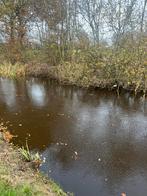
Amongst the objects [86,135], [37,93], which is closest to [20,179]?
[86,135]

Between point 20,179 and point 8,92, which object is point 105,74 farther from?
point 20,179

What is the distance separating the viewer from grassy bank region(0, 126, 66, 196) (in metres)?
3.55

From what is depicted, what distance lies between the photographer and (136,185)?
15.3 feet

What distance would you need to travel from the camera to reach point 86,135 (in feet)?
22.7

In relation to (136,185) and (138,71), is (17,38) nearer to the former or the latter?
(138,71)

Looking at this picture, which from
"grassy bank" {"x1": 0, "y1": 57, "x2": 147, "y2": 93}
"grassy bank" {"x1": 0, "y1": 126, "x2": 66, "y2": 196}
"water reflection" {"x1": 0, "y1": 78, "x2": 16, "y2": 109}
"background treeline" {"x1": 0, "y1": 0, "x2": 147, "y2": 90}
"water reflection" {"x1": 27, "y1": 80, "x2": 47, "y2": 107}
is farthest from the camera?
"background treeline" {"x1": 0, "y1": 0, "x2": 147, "y2": 90}

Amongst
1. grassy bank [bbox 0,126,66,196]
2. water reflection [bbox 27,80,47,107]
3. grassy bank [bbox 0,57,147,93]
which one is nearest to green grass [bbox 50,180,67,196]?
grassy bank [bbox 0,126,66,196]

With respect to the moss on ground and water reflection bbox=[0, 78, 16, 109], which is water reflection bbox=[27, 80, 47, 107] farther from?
the moss on ground

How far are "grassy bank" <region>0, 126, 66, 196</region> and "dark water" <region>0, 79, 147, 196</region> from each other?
363 mm

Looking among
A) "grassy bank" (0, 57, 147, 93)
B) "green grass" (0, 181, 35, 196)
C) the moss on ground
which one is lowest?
the moss on ground

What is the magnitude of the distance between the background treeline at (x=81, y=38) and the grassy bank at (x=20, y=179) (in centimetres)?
786

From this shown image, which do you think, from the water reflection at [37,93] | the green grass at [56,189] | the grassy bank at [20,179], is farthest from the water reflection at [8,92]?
the green grass at [56,189]

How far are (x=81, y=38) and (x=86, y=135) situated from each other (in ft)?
31.1

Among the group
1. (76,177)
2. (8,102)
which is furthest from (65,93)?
(76,177)
